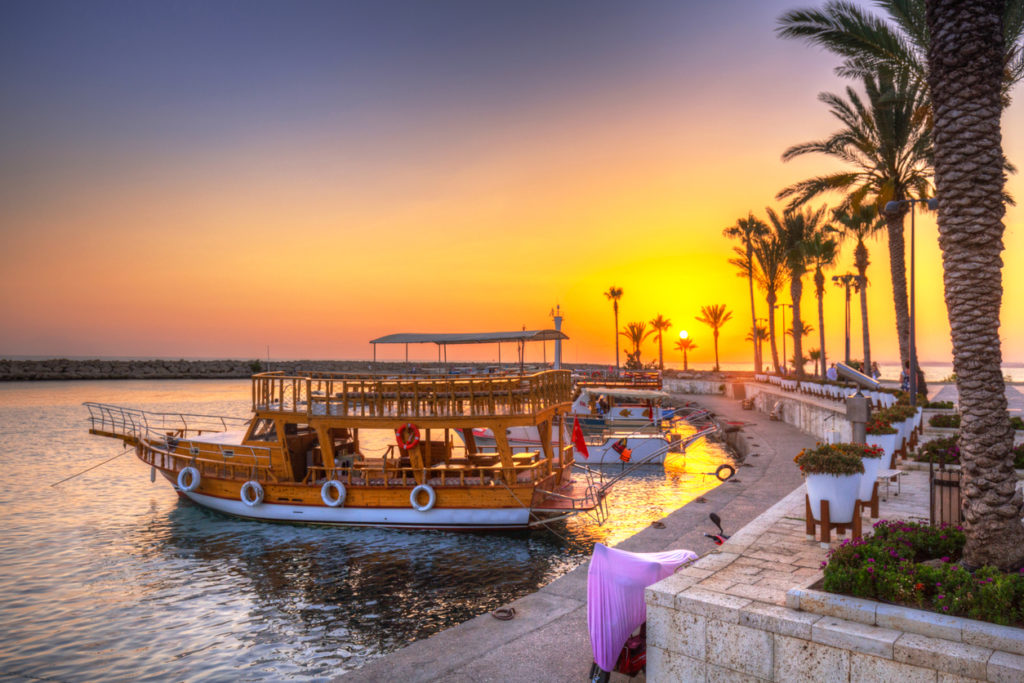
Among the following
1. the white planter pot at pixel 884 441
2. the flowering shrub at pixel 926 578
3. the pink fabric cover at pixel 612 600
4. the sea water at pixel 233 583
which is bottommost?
the sea water at pixel 233 583

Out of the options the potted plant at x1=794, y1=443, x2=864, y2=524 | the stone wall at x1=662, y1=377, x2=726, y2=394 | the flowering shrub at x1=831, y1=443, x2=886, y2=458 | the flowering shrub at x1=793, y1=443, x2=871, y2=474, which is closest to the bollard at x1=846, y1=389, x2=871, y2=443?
the flowering shrub at x1=831, y1=443, x2=886, y2=458

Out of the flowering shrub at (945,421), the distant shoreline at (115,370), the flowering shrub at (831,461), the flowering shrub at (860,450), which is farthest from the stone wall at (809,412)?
the distant shoreline at (115,370)

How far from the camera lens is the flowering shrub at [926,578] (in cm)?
519

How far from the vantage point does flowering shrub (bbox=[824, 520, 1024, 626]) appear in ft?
17.0

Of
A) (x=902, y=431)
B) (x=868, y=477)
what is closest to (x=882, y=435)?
(x=868, y=477)

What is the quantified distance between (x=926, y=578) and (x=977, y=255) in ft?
11.1

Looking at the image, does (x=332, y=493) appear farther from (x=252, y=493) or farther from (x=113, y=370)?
(x=113, y=370)

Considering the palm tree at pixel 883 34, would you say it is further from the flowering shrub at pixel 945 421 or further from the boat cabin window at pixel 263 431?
the boat cabin window at pixel 263 431

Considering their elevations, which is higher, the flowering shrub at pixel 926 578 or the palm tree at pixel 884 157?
the palm tree at pixel 884 157

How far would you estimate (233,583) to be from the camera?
44.6 feet

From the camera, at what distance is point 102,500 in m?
23.6

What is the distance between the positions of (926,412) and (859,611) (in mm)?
21674

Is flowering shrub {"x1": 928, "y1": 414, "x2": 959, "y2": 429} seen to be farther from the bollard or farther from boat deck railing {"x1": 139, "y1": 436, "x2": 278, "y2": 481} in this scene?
boat deck railing {"x1": 139, "y1": 436, "x2": 278, "y2": 481}

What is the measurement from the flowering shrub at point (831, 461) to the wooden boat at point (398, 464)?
8308 mm
